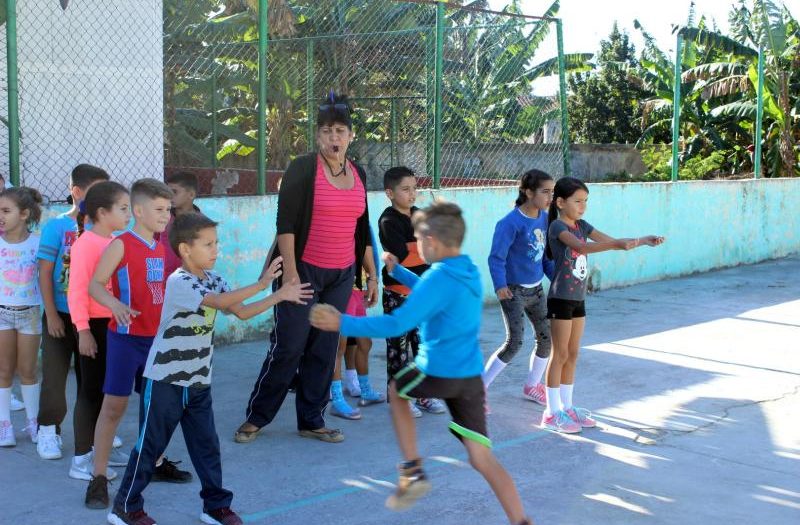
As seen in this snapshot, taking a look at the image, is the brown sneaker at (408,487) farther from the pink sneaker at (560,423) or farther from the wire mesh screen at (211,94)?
the wire mesh screen at (211,94)

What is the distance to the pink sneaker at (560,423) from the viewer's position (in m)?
5.55

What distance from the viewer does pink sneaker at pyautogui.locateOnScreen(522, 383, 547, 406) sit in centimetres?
618

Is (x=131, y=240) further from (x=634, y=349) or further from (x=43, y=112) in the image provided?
(x=634, y=349)

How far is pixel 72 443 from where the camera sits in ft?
16.8

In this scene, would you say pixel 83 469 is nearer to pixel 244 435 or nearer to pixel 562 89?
pixel 244 435

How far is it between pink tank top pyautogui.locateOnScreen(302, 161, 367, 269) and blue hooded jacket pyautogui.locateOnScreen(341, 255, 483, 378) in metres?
1.53

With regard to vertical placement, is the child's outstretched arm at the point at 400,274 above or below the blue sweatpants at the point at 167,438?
above

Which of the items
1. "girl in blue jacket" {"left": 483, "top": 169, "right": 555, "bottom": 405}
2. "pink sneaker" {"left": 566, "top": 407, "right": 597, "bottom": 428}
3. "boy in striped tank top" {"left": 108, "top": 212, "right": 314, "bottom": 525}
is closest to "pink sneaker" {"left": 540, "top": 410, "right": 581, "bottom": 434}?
"pink sneaker" {"left": 566, "top": 407, "right": 597, "bottom": 428}

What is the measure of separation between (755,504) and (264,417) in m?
2.55

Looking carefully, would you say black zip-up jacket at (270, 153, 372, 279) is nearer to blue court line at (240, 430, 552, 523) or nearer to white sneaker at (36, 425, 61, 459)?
blue court line at (240, 430, 552, 523)

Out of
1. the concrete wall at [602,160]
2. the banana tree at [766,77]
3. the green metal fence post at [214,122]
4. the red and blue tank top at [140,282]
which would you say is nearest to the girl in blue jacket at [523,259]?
the red and blue tank top at [140,282]

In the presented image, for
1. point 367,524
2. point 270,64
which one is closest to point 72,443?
point 367,524

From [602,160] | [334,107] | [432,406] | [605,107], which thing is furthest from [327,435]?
[605,107]

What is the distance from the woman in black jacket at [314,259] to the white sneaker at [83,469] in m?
0.85
